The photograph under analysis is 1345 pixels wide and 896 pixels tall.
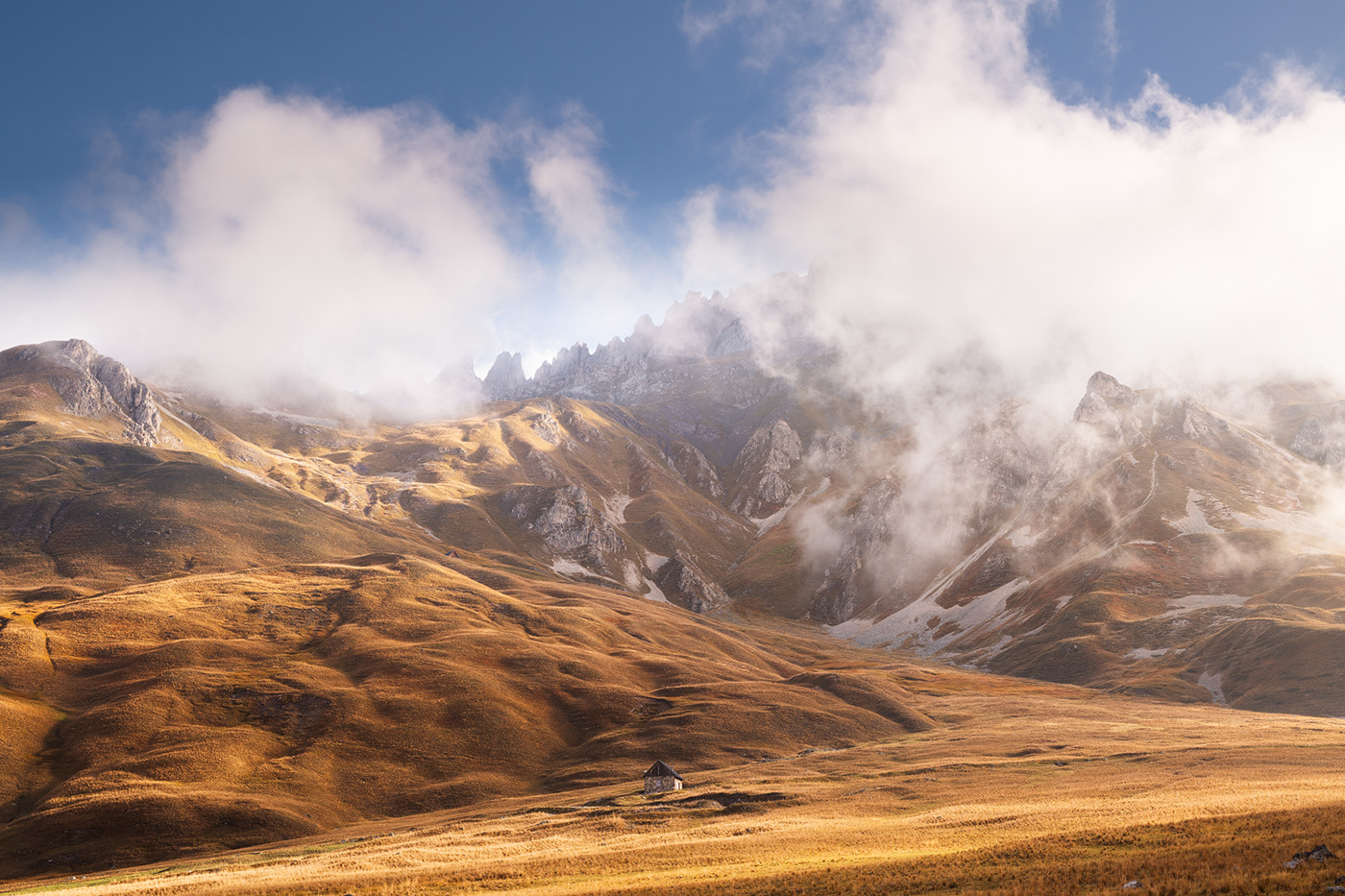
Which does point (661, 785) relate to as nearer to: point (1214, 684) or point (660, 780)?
point (660, 780)

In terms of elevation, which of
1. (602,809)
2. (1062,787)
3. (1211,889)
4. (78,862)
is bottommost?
(78,862)

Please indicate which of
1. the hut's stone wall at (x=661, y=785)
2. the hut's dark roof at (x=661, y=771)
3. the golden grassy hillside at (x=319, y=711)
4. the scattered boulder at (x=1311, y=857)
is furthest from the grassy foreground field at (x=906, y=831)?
the golden grassy hillside at (x=319, y=711)

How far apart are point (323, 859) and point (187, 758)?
167 ft

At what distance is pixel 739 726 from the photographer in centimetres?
11706

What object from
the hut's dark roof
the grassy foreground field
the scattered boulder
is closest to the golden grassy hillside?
the grassy foreground field

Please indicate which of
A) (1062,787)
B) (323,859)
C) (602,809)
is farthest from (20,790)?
(1062,787)

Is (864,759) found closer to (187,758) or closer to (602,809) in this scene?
(602,809)

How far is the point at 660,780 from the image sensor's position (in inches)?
3263

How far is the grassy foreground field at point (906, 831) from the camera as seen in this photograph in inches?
1164

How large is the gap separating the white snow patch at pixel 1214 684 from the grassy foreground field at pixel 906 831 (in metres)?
57.4

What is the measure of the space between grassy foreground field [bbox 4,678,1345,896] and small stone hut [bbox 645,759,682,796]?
2.35 meters

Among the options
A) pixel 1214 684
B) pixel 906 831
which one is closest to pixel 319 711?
pixel 906 831

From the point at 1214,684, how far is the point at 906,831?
524 feet

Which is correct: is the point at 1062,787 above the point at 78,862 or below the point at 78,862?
above
